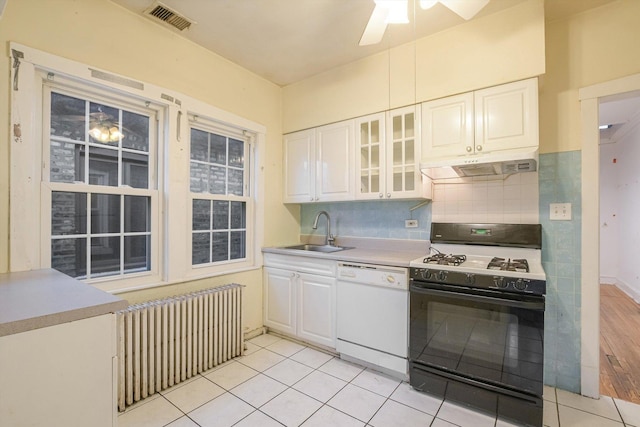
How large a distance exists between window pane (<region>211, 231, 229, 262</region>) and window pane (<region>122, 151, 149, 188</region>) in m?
0.78

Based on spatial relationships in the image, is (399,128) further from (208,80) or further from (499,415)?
(499,415)

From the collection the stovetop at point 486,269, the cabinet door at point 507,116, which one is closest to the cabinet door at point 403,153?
the cabinet door at point 507,116

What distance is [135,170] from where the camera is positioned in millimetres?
2229

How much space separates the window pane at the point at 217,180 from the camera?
276 centimetres

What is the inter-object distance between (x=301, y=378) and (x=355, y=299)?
2.35ft

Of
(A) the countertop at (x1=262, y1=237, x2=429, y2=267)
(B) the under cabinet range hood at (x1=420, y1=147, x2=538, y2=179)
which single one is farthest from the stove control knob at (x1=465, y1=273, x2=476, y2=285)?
(B) the under cabinet range hood at (x1=420, y1=147, x2=538, y2=179)

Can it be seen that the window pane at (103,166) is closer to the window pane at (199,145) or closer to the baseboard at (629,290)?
the window pane at (199,145)

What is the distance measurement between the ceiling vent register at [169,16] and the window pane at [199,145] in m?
0.79

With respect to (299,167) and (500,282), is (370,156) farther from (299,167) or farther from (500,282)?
(500,282)

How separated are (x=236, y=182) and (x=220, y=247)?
0.68 m

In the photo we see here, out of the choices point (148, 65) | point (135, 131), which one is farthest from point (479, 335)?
point (148, 65)

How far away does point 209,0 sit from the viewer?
1970 mm

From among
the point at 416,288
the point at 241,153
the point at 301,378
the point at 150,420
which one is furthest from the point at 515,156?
the point at 150,420

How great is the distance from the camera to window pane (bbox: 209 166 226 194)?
2.76m
